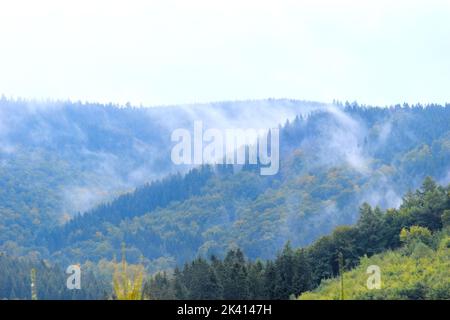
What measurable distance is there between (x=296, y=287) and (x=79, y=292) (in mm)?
66443

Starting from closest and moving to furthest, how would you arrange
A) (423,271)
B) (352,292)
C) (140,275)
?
(140,275) → (352,292) → (423,271)

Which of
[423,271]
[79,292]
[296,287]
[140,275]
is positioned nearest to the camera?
[140,275]

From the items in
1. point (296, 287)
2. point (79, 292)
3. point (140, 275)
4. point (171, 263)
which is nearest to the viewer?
point (140, 275)

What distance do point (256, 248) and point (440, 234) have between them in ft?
440

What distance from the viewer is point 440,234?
6138 centimetres

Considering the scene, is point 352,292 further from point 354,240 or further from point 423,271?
point 354,240

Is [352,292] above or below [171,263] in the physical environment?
below

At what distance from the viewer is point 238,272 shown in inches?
2296
